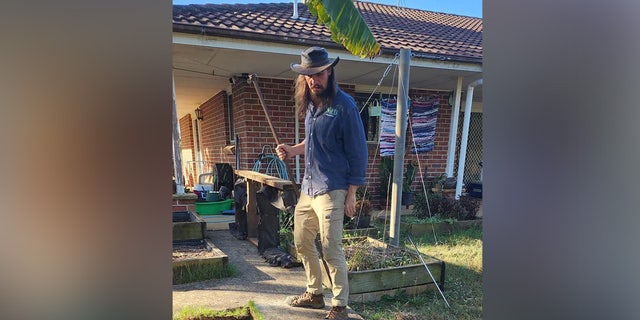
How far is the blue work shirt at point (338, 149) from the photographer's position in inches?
100

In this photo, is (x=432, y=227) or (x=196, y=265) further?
(x=432, y=227)

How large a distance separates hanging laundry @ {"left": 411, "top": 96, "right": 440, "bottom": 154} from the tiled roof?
1.21 meters

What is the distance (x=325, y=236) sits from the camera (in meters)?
2.53

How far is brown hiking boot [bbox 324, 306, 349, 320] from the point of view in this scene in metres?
2.63

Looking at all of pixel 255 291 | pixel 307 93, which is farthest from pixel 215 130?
pixel 307 93

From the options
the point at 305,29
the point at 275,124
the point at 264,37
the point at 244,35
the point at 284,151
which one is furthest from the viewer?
the point at 275,124

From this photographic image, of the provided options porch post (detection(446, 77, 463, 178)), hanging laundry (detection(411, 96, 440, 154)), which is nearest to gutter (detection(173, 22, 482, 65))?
porch post (detection(446, 77, 463, 178))

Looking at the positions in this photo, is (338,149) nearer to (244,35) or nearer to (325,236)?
(325,236)

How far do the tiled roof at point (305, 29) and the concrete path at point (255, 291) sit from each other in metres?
3.15

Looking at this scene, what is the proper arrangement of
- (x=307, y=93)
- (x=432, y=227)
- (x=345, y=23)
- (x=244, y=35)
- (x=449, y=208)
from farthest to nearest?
(x=449, y=208)
(x=432, y=227)
(x=244, y=35)
(x=345, y=23)
(x=307, y=93)

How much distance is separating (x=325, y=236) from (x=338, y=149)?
62 cm

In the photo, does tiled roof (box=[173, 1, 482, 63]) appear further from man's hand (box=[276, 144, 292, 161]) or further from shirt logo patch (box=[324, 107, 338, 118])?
shirt logo patch (box=[324, 107, 338, 118])

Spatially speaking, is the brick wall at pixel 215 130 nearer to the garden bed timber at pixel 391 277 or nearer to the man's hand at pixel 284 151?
the garden bed timber at pixel 391 277
